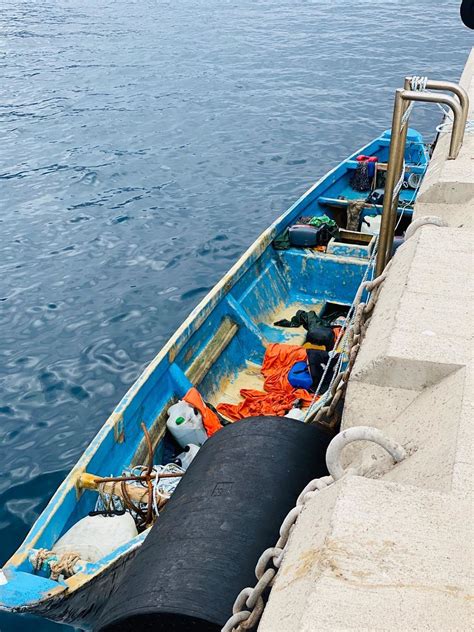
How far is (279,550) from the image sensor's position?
2.76m

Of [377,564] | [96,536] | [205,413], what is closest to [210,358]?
[205,413]

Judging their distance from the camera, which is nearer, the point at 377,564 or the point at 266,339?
the point at 377,564

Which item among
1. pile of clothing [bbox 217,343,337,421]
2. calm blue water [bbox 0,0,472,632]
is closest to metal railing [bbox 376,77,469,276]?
pile of clothing [bbox 217,343,337,421]

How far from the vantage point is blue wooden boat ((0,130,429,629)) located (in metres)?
4.95

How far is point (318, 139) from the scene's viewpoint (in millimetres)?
22375

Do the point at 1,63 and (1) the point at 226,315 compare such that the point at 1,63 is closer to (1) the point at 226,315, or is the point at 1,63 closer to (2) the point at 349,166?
(2) the point at 349,166

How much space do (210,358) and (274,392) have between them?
1027 mm

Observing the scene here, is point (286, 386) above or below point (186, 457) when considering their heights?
below

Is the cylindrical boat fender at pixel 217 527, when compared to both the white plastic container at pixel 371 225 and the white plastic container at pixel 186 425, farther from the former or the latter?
the white plastic container at pixel 371 225

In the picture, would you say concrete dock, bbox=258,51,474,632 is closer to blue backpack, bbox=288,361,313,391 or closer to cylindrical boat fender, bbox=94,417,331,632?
cylindrical boat fender, bbox=94,417,331,632

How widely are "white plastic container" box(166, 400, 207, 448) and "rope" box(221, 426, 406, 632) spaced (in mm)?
4349

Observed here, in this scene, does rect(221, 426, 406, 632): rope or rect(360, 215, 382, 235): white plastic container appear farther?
rect(360, 215, 382, 235): white plastic container

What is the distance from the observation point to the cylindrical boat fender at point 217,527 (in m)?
3.12

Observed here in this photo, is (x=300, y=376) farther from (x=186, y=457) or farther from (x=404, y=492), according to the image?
(x=404, y=492)
